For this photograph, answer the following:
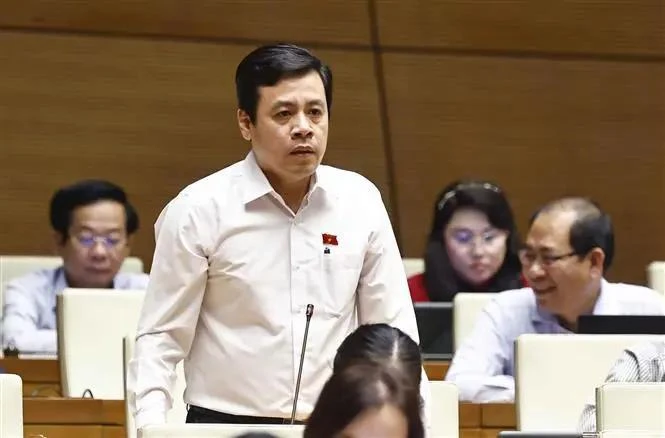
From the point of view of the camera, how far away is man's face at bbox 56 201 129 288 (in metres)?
6.72

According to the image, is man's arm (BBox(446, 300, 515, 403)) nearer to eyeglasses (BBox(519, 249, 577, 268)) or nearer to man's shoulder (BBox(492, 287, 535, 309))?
man's shoulder (BBox(492, 287, 535, 309))

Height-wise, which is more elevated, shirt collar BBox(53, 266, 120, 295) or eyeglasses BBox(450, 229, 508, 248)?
eyeglasses BBox(450, 229, 508, 248)

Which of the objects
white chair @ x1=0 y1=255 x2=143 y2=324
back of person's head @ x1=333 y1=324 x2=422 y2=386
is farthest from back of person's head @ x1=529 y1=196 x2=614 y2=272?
back of person's head @ x1=333 y1=324 x2=422 y2=386

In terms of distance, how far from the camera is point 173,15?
8078 millimetres

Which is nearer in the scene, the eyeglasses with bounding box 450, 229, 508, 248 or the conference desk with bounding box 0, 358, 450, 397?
the conference desk with bounding box 0, 358, 450, 397

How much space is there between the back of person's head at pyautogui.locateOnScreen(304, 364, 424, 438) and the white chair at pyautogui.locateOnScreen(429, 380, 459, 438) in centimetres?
156

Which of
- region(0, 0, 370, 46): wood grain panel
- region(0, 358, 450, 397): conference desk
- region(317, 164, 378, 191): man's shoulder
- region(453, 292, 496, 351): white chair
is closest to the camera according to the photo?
region(317, 164, 378, 191): man's shoulder

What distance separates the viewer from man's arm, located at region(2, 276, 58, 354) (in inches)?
255

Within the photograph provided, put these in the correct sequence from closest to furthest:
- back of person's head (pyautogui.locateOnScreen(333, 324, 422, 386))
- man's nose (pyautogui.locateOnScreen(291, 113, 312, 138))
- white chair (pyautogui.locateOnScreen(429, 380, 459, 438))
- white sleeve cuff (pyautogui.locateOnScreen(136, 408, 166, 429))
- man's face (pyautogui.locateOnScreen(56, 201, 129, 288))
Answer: back of person's head (pyautogui.locateOnScreen(333, 324, 422, 386)) → white sleeve cuff (pyautogui.locateOnScreen(136, 408, 166, 429)) → man's nose (pyautogui.locateOnScreen(291, 113, 312, 138)) → white chair (pyautogui.locateOnScreen(429, 380, 459, 438)) → man's face (pyautogui.locateOnScreen(56, 201, 129, 288))

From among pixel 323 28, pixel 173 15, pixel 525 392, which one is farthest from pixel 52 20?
pixel 525 392

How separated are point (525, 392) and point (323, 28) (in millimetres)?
3669

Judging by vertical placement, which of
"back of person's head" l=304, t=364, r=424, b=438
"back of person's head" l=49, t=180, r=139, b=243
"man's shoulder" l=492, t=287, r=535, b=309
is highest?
"back of person's head" l=49, t=180, r=139, b=243

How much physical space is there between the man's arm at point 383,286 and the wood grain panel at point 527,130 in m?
4.65

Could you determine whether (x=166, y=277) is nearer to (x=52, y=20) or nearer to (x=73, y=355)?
(x=73, y=355)
